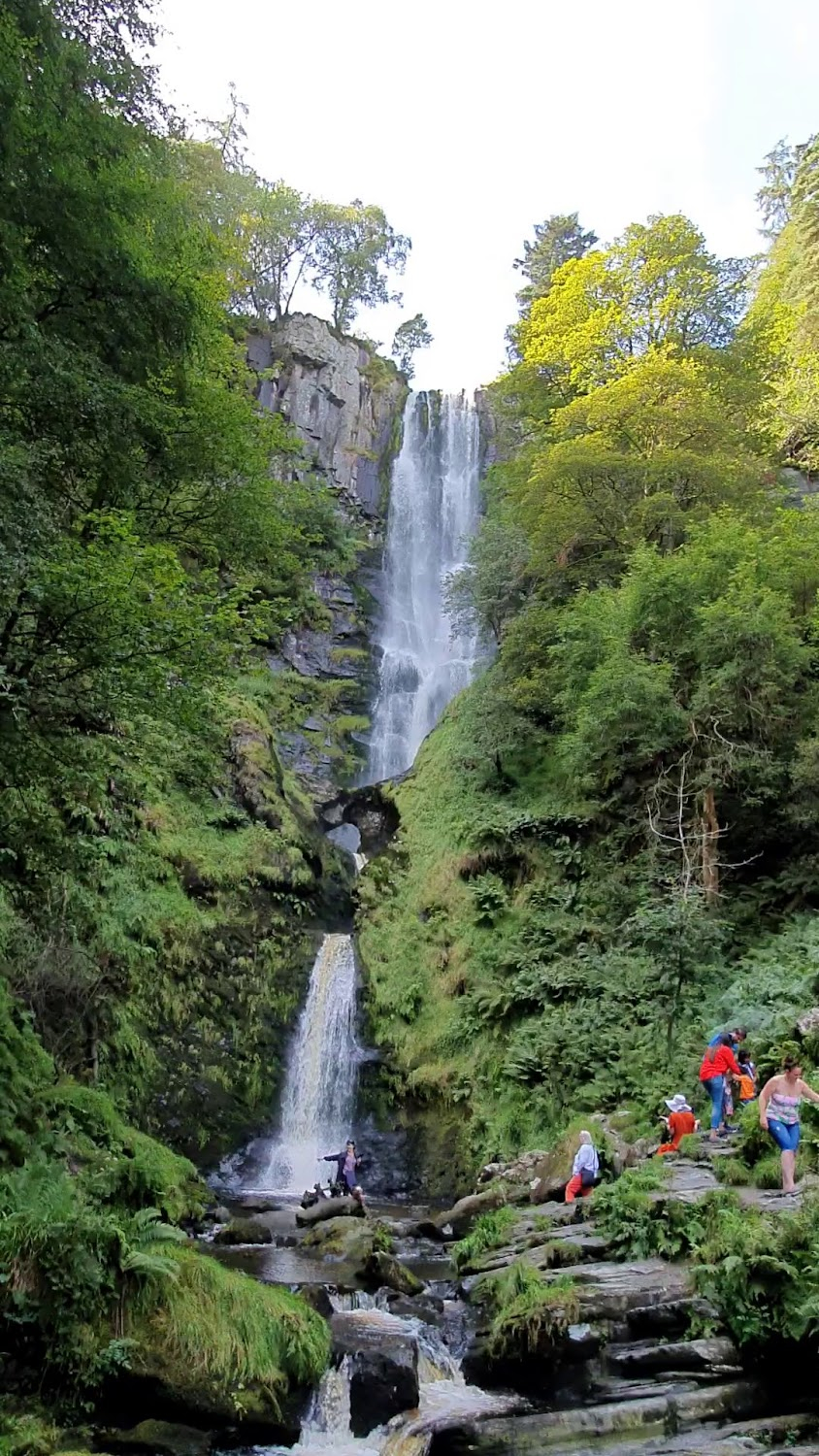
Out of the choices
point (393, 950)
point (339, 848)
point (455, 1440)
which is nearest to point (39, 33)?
point (455, 1440)

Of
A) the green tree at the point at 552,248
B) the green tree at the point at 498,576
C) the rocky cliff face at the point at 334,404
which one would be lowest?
the green tree at the point at 498,576

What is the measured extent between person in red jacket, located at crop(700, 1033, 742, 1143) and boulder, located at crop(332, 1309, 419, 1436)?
4387 mm

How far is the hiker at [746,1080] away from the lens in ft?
33.4

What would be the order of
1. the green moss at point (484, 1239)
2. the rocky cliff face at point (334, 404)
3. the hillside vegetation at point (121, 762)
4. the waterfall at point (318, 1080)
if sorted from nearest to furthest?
1. the hillside vegetation at point (121, 762)
2. the green moss at point (484, 1239)
3. the waterfall at point (318, 1080)
4. the rocky cliff face at point (334, 404)

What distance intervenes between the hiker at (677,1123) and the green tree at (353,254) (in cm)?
4139

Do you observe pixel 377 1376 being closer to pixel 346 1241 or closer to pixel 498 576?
pixel 346 1241

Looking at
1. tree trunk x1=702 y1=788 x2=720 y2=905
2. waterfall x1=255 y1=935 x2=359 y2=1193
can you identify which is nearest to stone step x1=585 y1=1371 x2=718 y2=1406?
tree trunk x1=702 y1=788 x2=720 y2=905

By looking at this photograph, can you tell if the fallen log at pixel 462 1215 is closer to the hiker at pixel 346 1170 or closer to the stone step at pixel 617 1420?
the hiker at pixel 346 1170

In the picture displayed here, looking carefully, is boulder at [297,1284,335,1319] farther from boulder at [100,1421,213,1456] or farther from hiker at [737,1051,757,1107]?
hiker at [737,1051,757,1107]

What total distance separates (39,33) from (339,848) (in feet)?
57.0

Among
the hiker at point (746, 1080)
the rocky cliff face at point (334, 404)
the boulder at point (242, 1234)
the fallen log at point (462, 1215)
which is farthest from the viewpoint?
the rocky cliff face at point (334, 404)

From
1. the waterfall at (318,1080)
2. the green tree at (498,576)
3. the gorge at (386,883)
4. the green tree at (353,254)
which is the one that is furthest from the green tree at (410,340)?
the waterfall at (318,1080)

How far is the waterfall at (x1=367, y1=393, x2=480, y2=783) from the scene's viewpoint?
30.6m

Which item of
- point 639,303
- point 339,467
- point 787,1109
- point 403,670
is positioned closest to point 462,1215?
point 787,1109
